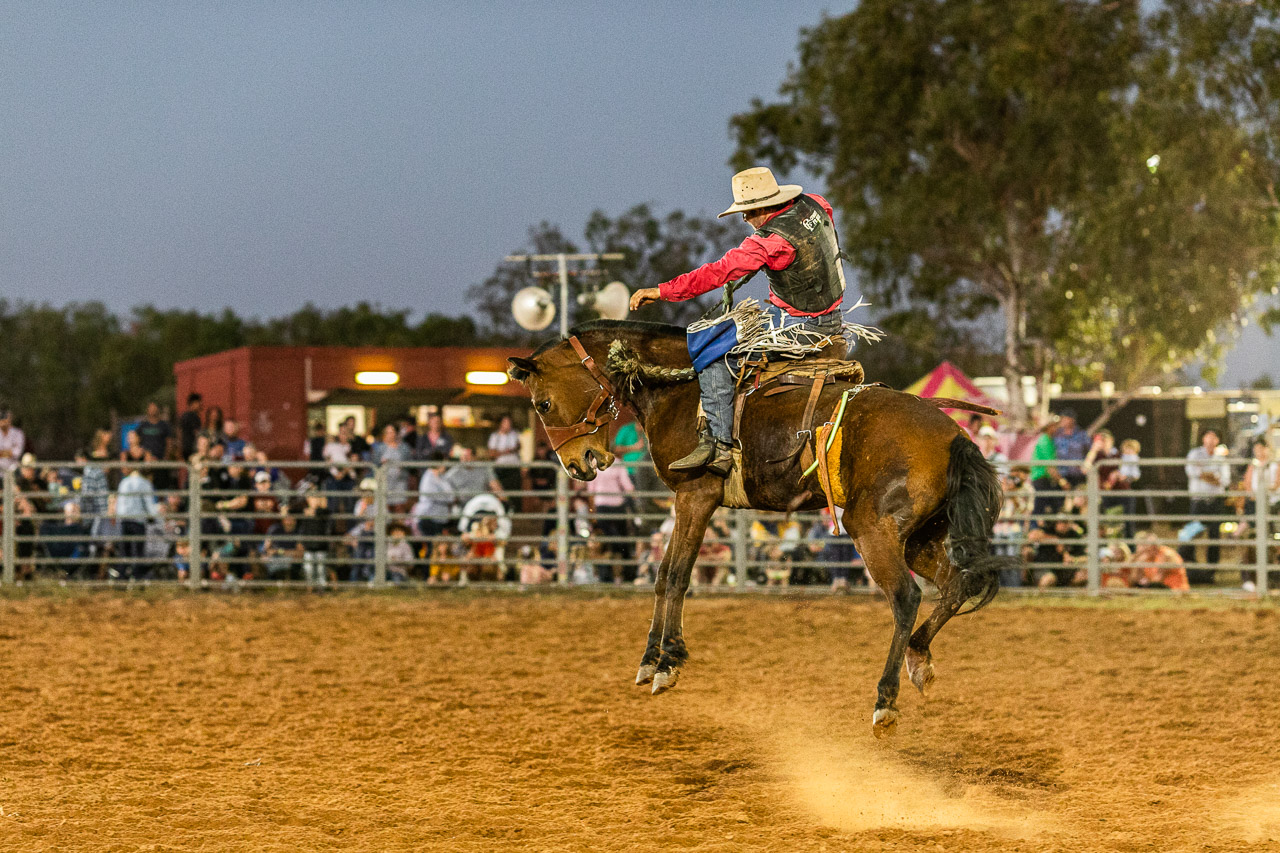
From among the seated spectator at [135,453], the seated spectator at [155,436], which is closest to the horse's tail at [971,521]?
the seated spectator at [135,453]

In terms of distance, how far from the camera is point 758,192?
209 inches

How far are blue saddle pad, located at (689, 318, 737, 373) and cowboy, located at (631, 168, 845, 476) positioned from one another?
0.06 feet

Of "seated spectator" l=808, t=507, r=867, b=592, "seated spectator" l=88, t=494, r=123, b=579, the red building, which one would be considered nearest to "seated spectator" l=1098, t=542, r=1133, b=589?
"seated spectator" l=808, t=507, r=867, b=592

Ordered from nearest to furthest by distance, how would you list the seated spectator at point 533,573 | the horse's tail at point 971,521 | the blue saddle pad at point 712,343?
the horse's tail at point 971,521
the blue saddle pad at point 712,343
the seated spectator at point 533,573

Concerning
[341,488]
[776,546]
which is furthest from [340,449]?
[776,546]

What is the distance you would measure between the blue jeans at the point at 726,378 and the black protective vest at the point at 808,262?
6cm

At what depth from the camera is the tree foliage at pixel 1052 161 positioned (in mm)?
21812

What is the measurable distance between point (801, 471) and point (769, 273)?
87 cm

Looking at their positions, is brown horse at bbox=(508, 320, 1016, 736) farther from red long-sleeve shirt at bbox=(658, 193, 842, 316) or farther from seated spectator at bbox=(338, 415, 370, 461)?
seated spectator at bbox=(338, 415, 370, 461)

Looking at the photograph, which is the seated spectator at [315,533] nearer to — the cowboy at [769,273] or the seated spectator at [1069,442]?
the seated spectator at [1069,442]

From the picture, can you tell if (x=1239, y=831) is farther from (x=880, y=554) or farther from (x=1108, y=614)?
(x=1108, y=614)

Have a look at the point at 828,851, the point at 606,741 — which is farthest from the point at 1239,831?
the point at 606,741

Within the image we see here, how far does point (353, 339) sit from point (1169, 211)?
44.1 meters

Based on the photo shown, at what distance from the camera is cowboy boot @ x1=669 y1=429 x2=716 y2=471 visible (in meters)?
5.25
